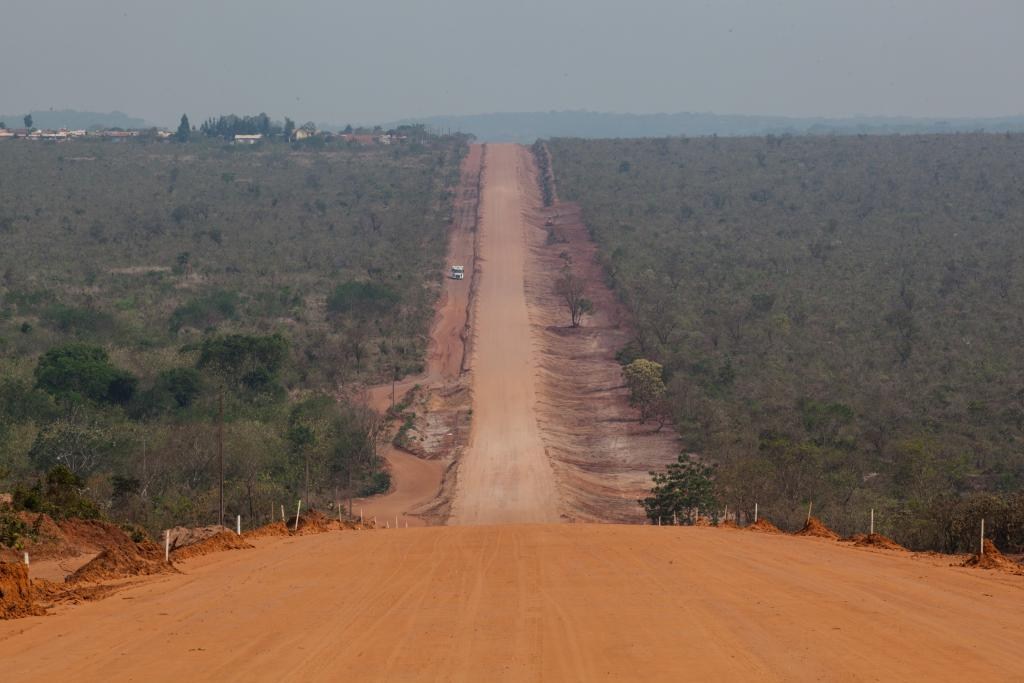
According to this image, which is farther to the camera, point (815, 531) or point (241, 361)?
point (241, 361)

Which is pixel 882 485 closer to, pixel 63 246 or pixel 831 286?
pixel 831 286

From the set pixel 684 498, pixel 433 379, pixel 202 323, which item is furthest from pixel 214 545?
pixel 202 323

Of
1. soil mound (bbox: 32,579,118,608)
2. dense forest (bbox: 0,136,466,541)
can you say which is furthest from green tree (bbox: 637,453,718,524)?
soil mound (bbox: 32,579,118,608)

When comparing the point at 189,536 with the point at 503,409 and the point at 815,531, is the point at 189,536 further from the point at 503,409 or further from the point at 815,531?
the point at 503,409

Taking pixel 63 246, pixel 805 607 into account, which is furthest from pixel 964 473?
pixel 63 246

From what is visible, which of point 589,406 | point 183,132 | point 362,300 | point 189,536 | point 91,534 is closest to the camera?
point 91,534

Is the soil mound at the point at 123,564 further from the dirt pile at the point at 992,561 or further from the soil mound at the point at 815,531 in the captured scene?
the dirt pile at the point at 992,561
